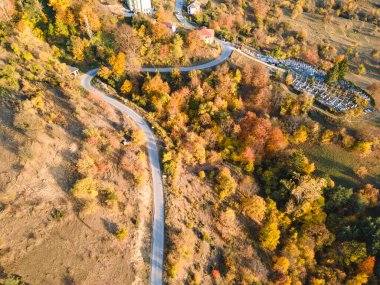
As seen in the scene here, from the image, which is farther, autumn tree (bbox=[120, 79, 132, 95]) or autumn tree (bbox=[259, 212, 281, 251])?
autumn tree (bbox=[120, 79, 132, 95])

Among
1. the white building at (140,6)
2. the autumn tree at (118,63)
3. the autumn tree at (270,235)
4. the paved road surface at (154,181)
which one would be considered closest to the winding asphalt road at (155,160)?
the paved road surface at (154,181)

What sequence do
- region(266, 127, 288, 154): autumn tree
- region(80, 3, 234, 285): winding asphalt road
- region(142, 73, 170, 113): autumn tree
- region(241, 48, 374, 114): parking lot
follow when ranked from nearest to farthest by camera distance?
region(80, 3, 234, 285): winding asphalt road, region(266, 127, 288, 154): autumn tree, region(142, 73, 170, 113): autumn tree, region(241, 48, 374, 114): parking lot

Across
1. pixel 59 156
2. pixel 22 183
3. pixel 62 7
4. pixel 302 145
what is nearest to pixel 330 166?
pixel 302 145

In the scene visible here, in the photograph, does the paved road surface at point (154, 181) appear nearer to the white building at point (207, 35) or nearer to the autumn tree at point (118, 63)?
the autumn tree at point (118, 63)

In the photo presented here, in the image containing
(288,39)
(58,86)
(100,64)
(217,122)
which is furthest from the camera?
(288,39)

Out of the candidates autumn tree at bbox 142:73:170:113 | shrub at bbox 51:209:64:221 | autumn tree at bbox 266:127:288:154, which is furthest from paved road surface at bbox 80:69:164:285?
autumn tree at bbox 266:127:288:154

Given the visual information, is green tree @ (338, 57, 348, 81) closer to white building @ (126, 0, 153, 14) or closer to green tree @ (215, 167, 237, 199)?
green tree @ (215, 167, 237, 199)

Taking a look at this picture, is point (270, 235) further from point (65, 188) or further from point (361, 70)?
point (361, 70)

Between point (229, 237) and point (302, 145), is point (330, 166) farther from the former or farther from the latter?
point (229, 237)

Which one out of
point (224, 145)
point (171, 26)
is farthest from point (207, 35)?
point (224, 145)
